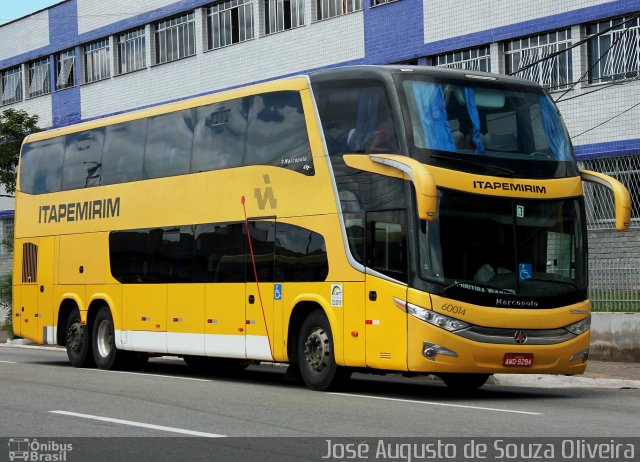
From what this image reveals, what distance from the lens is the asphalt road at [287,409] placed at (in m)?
11.4

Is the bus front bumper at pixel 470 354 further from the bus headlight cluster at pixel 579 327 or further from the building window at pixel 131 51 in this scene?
the building window at pixel 131 51

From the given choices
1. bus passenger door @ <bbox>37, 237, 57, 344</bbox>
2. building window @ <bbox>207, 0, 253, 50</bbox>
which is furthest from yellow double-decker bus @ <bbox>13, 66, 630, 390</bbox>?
building window @ <bbox>207, 0, 253, 50</bbox>

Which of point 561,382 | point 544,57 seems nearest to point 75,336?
point 561,382

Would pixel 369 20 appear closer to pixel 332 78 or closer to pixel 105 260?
pixel 105 260

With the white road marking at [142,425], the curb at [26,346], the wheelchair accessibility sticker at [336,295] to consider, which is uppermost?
the wheelchair accessibility sticker at [336,295]

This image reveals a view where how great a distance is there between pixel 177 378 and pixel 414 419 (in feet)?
24.7

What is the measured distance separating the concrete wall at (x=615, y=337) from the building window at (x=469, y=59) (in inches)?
367

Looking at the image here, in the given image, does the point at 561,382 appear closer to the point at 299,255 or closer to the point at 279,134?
the point at 299,255

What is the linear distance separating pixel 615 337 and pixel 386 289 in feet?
27.3

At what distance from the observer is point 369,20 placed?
109 ft

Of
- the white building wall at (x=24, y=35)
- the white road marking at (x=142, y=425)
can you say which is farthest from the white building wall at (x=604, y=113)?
the white building wall at (x=24, y=35)

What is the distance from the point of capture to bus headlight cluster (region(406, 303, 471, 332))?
587 inches

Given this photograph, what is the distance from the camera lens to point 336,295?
1623 centimetres

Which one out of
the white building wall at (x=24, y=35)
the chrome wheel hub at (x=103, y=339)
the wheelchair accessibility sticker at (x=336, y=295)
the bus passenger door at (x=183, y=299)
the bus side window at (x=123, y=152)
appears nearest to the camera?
the wheelchair accessibility sticker at (x=336, y=295)
